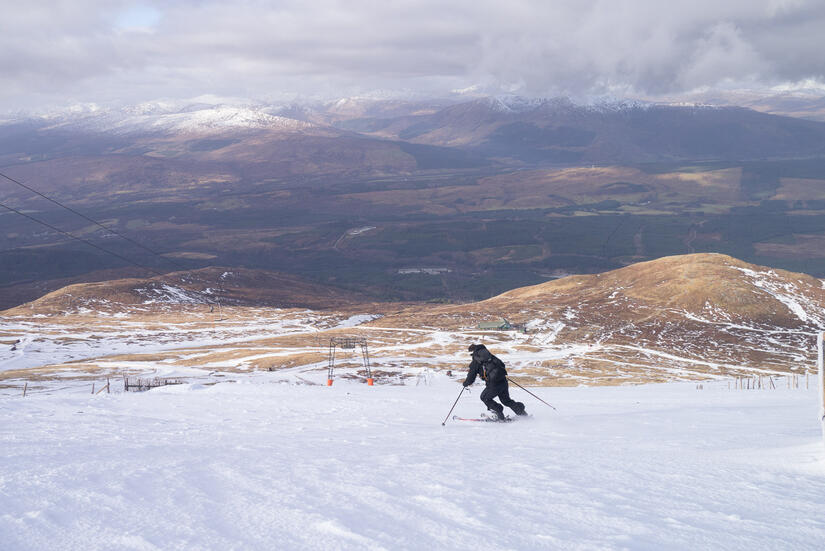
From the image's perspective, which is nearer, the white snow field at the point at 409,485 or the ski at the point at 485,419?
the white snow field at the point at 409,485

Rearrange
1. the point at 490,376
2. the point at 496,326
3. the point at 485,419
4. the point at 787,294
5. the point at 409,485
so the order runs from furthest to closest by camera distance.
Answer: the point at 787,294 → the point at 496,326 → the point at 485,419 → the point at 490,376 → the point at 409,485

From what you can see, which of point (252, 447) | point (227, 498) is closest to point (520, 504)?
point (227, 498)

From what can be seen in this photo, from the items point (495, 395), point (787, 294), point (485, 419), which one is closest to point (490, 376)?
point (495, 395)

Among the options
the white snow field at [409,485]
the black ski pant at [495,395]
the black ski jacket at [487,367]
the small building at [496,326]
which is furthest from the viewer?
the small building at [496,326]

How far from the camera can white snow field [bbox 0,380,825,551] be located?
695cm

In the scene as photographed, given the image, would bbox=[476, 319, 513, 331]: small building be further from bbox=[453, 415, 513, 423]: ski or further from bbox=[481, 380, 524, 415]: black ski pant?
bbox=[481, 380, 524, 415]: black ski pant

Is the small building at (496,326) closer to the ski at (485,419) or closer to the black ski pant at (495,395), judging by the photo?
the ski at (485,419)

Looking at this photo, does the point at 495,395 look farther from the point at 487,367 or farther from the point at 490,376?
the point at 487,367

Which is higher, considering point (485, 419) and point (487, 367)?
point (487, 367)

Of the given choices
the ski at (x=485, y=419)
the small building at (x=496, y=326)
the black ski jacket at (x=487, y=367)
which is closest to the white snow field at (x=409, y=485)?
the ski at (x=485, y=419)

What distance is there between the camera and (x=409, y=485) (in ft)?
29.7

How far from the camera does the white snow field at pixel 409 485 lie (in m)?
6.95

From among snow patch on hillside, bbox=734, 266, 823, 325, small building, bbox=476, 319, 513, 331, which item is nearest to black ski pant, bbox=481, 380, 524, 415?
small building, bbox=476, 319, 513, 331

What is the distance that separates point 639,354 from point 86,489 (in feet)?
247
